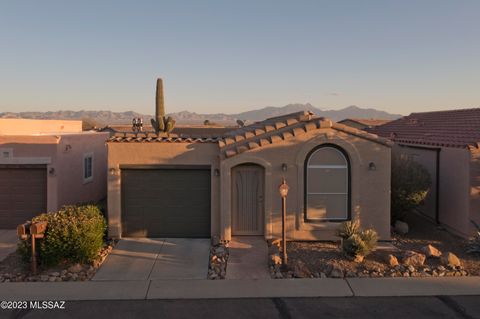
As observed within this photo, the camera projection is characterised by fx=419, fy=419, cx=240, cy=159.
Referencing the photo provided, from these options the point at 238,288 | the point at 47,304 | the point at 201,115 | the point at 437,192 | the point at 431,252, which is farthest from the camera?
the point at 201,115

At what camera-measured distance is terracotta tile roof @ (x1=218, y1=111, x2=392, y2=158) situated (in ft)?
41.4

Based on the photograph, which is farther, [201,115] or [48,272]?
[201,115]

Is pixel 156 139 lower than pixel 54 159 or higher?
higher

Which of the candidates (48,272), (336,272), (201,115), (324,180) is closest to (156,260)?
(48,272)

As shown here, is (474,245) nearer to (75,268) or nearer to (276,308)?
(276,308)

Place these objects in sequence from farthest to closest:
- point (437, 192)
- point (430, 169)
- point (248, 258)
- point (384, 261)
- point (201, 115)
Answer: point (201, 115)
point (430, 169)
point (437, 192)
point (248, 258)
point (384, 261)

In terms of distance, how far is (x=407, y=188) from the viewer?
13.5m

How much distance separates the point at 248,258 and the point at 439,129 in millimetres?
10261

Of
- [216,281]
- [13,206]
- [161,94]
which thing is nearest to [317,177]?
[216,281]

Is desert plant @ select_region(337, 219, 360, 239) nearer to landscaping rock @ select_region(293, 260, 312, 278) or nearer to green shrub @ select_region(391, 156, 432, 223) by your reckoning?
landscaping rock @ select_region(293, 260, 312, 278)

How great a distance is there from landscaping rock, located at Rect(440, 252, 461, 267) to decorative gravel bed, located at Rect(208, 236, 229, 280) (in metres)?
5.59

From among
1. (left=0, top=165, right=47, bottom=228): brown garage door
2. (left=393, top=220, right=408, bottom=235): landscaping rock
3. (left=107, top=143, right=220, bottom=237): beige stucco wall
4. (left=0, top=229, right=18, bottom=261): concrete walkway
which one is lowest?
(left=0, top=229, right=18, bottom=261): concrete walkway

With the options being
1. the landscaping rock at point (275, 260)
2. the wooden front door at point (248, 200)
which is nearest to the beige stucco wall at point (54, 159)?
the wooden front door at point (248, 200)

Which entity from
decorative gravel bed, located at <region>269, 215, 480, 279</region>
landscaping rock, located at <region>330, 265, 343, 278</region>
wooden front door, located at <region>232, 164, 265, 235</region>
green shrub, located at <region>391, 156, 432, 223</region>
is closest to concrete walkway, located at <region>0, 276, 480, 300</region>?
landscaping rock, located at <region>330, 265, 343, 278</region>
